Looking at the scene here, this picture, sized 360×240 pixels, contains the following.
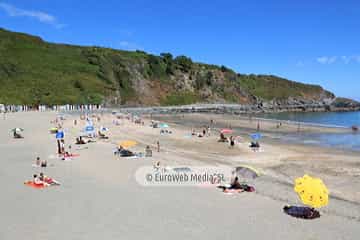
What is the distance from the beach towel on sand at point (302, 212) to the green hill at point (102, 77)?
67457 millimetres

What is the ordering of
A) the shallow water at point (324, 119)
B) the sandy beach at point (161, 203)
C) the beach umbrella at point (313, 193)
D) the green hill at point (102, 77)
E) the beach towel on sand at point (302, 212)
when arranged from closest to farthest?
the sandy beach at point (161, 203) < the beach umbrella at point (313, 193) < the beach towel on sand at point (302, 212) < the shallow water at point (324, 119) < the green hill at point (102, 77)

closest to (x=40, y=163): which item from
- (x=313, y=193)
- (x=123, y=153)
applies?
(x=123, y=153)

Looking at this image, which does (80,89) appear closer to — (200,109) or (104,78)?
(104,78)

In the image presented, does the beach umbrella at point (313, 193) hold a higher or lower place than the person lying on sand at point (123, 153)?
higher

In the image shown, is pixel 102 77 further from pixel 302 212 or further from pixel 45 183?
pixel 302 212

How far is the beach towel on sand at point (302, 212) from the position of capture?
11938 millimetres

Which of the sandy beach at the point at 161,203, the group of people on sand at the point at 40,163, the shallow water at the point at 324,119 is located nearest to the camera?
the sandy beach at the point at 161,203

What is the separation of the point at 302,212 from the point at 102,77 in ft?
289

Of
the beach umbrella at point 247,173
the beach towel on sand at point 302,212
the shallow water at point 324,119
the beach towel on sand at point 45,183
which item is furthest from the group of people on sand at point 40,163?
the shallow water at point 324,119

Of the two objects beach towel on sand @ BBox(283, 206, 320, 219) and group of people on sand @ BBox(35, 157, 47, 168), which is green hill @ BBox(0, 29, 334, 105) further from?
beach towel on sand @ BBox(283, 206, 320, 219)

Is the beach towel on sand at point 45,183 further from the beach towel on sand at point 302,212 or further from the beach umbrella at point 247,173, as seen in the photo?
the beach towel on sand at point 302,212

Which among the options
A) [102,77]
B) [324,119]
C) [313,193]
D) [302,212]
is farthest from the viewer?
[102,77]

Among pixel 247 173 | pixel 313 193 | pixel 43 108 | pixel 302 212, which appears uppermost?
pixel 43 108

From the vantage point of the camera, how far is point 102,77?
314 feet
